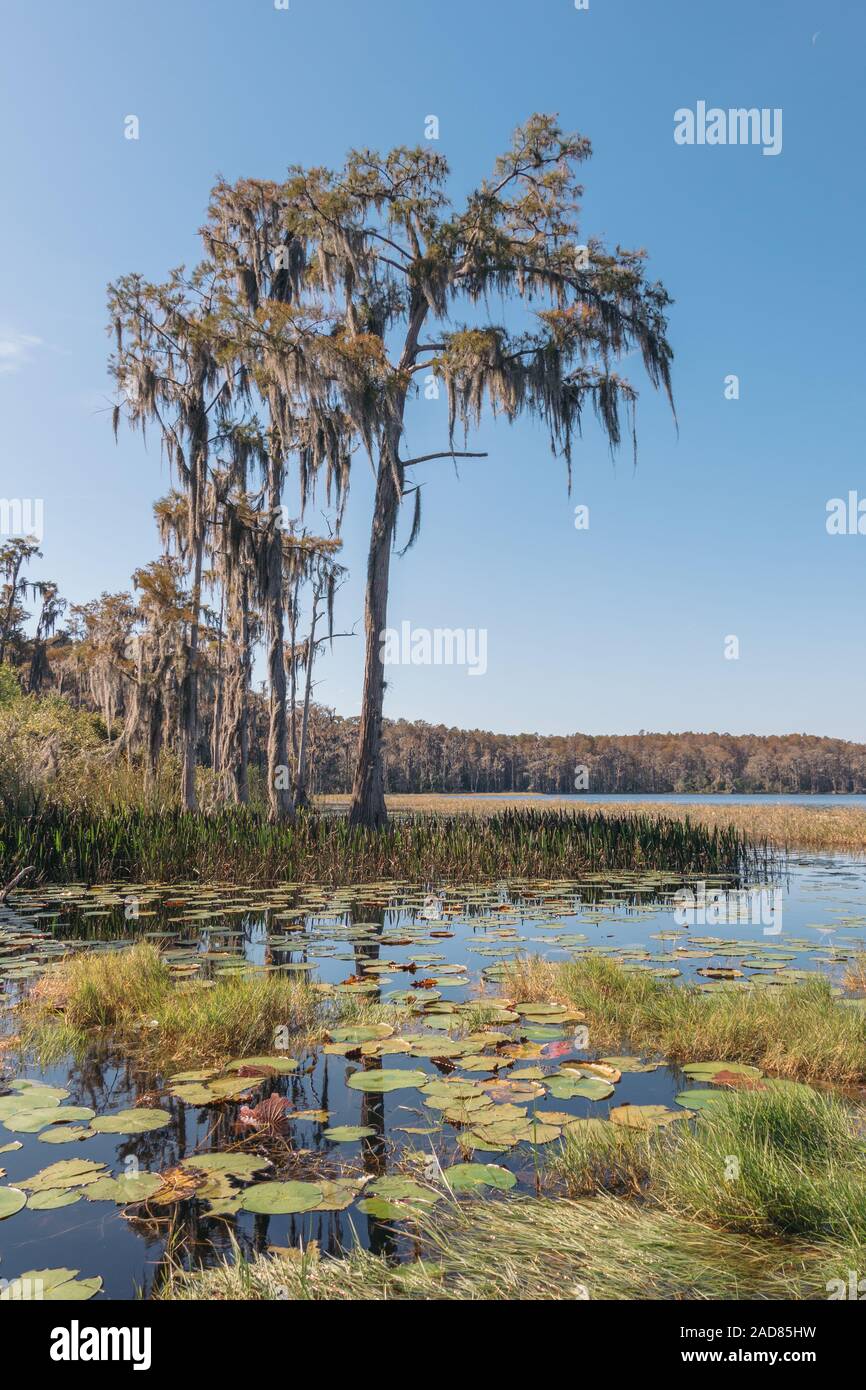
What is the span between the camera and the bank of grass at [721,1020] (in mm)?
4605

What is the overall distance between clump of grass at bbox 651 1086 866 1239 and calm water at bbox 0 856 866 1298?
64cm

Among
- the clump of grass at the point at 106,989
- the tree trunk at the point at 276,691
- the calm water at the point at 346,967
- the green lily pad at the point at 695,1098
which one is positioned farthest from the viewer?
the tree trunk at the point at 276,691

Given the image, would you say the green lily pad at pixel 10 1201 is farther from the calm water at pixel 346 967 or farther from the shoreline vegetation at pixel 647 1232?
the shoreline vegetation at pixel 647 1232

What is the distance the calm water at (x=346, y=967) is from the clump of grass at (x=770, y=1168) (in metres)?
0.64

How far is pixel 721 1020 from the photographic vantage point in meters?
4.99

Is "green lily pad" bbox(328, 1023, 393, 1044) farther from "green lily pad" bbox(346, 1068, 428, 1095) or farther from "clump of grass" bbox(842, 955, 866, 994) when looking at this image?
"clump of grass" bbox(842, 955, 866, 994)

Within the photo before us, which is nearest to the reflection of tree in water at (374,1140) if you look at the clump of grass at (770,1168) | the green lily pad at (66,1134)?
the clump of grass at (770,1168)

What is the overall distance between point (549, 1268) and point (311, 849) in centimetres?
1246

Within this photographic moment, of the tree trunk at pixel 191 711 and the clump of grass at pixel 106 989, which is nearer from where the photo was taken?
the clump of grass at pixel 106 989

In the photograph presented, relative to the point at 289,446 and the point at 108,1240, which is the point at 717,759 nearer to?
the point at 289,446

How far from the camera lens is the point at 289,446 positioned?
22625 millimetres

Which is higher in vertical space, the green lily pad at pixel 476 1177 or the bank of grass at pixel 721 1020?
the green lily pad at pixel 476 1177

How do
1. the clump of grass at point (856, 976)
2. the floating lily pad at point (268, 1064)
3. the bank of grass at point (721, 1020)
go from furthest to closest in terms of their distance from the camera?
the clump of grass at point (856, 976), the bank of grass at point (721, 1020), the floating lily pad at point (268, 1064)

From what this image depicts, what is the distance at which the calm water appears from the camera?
9.65 ft
